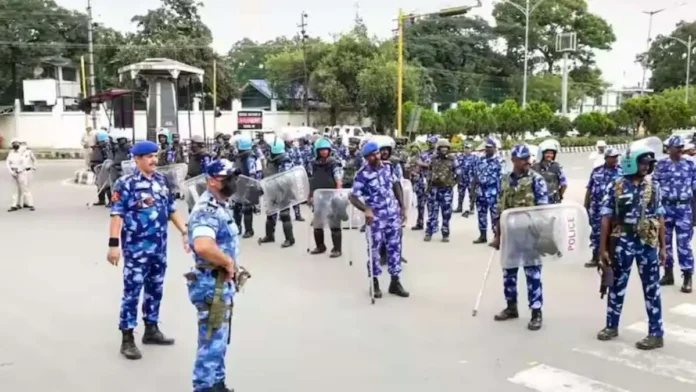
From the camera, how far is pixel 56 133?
4100cm

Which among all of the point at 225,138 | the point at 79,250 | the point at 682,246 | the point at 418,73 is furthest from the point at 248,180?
the point at 418,73

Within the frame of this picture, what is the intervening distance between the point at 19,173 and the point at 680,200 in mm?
12964

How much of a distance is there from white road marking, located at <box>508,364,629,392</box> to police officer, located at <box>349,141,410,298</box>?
2.44 meters

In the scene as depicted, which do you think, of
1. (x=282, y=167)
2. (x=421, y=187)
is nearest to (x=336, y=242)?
(x=282, y=167)

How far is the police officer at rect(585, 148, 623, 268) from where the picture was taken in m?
8.70

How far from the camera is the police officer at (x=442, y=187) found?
1127 centimetres

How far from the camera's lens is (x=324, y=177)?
10.1 metres

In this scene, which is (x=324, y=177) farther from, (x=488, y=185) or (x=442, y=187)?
(x=488, y=185)

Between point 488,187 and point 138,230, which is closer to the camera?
point 138,230

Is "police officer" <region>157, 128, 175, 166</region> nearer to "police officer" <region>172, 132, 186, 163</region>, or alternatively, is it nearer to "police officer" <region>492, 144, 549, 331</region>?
"police officer" <region>172, 132, 186, 163</region>

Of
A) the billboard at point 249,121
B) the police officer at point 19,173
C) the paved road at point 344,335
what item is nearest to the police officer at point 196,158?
the paved road at point 344,335

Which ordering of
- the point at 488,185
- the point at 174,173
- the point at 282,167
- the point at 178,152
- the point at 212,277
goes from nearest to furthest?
the point at 212,277
the point at 282,167
the point at 488,185
the point at 174,173
the point at 178,152

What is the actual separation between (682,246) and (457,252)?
131 inches

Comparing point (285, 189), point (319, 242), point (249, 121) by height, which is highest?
point (249, 121)
